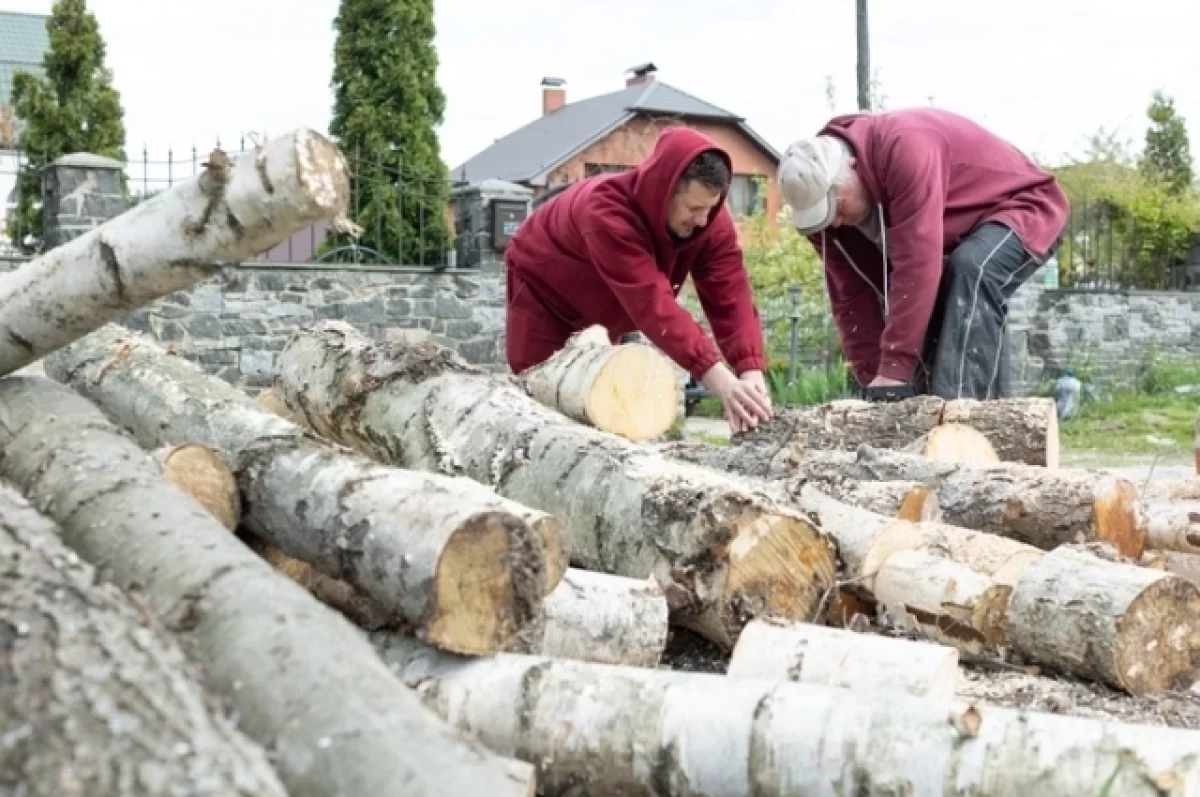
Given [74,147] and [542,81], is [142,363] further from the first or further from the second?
[542,81]

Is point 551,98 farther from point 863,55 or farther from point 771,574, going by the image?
point 771,574

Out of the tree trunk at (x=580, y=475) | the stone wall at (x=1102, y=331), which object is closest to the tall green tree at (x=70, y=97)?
the stone wall at (x=1102, y=331)

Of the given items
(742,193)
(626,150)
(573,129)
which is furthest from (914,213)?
(742,193)

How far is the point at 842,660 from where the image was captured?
2604mm

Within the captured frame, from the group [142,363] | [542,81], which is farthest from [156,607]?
[542,81]

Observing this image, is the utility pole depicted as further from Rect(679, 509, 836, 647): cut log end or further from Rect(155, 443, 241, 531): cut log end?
Rect(155, 443, 241, 531): cut log end

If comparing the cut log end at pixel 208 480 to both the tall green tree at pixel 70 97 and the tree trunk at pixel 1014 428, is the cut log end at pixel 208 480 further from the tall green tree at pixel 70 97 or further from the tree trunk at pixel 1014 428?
the tall green tree at pixel 70 97

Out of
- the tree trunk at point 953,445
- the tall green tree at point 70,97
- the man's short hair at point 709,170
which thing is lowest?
the tree trunk at point 953,445

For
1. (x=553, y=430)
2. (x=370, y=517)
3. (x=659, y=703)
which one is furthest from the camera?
(x=553, y=430)

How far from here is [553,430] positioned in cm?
356

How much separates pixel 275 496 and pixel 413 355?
44.5 inches

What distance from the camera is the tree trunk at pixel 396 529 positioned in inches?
94.0

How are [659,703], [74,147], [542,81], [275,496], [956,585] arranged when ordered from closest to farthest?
1. [659,703]
2. [275,496]
3. [956,585]
4. [74,147]
5. [542,81]

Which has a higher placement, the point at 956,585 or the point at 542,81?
the point at 542,81
